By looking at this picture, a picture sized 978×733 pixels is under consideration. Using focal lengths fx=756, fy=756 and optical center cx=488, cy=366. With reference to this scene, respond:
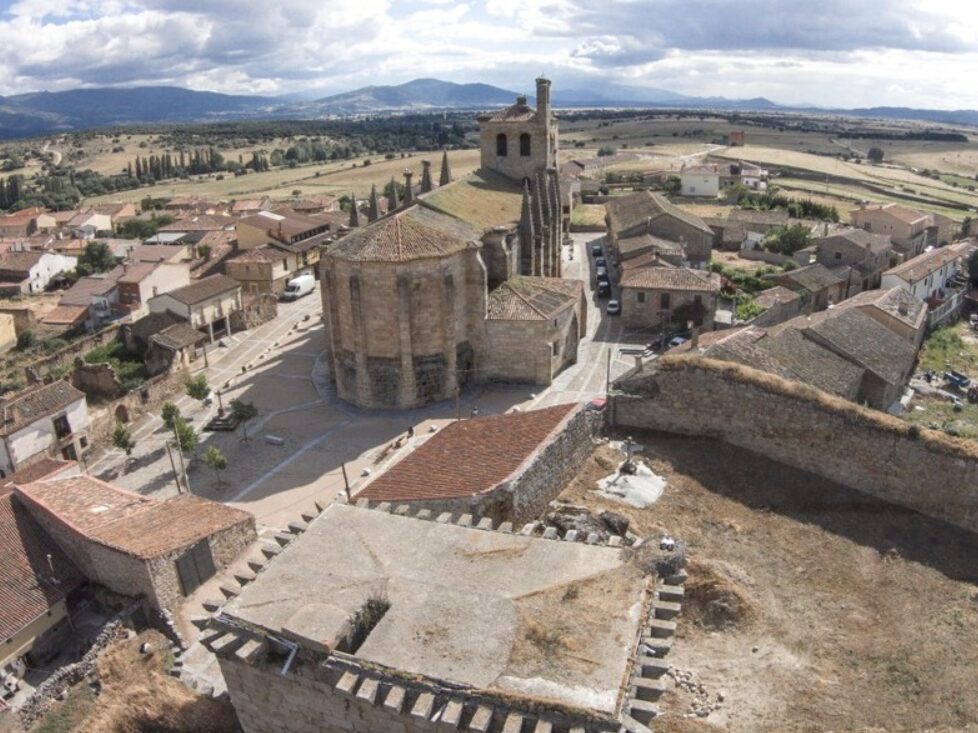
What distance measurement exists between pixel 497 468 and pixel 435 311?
710 inches

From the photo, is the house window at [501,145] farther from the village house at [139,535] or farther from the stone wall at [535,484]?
the stone wall at [535,484]

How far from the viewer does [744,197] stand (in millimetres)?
89625

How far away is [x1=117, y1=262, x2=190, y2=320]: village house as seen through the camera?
55531 millimetres

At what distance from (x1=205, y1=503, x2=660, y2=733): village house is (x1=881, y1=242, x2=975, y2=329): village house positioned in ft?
149

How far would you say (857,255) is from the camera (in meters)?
56.7

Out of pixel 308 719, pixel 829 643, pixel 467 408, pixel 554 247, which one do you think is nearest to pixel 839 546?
pixel 829 643

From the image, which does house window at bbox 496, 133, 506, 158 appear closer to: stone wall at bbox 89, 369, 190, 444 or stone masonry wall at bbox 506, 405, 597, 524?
stone wall at bbox 89, 369, 190, 444

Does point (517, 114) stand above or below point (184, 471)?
above

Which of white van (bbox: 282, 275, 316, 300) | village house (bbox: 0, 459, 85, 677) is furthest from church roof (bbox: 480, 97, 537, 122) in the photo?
village house (bbox: 0, 459, 85, 677)

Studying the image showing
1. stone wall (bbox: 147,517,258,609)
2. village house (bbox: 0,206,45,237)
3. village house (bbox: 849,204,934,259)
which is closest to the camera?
stone wall (bbox: 147,517,258,609)

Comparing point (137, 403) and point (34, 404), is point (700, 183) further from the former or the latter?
point (34, 404)

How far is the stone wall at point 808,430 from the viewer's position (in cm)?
1834

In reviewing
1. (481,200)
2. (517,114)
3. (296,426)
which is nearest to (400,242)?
(296,426)

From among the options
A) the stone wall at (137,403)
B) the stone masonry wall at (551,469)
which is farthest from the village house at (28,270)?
the stone masonry wall at (551,469)
